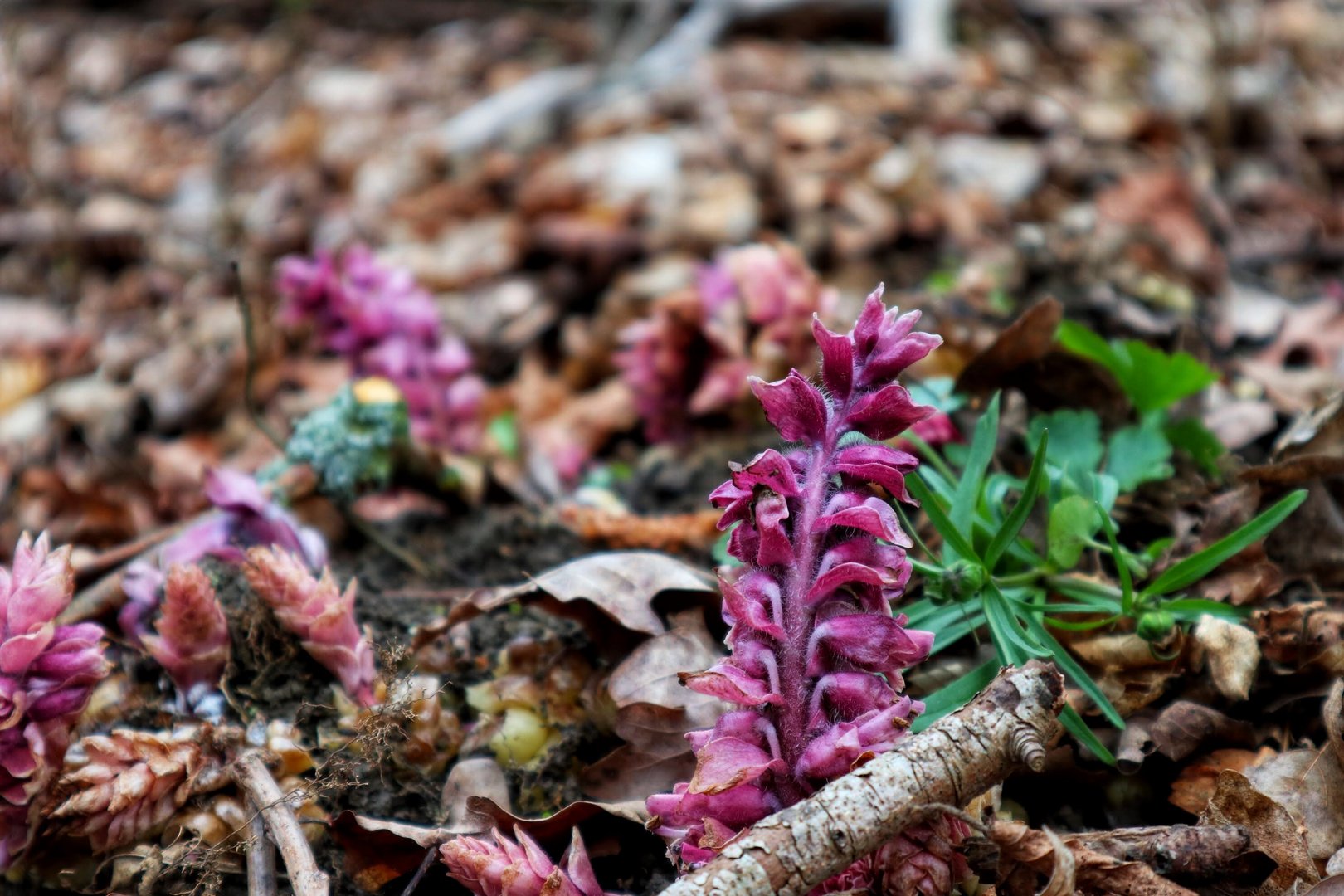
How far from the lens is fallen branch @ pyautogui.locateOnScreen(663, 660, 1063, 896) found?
113cm

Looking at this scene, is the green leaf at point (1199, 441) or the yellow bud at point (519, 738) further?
the green leaf at point (1199, 441)

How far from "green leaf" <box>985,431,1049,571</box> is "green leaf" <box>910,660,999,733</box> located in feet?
0.49

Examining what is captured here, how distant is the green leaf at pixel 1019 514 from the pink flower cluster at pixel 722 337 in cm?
114

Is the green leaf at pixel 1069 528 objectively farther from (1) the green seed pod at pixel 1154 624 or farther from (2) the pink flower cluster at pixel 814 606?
(2) the pink flower cluster at pixel 814 606

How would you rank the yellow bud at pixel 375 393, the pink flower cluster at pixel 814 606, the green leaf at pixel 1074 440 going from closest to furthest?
the pink flower cluster at pixel 814 606, the green leaf at pixel 1074 440, the yellow bud at pixel 375 393

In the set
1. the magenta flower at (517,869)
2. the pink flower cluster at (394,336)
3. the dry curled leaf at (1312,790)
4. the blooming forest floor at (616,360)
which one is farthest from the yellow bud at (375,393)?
the dry curled leaf at (1312,790)

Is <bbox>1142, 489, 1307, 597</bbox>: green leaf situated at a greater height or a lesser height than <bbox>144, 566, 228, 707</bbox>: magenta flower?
greater

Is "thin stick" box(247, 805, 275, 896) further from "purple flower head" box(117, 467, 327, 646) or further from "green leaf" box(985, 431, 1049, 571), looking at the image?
"green leaf" box(985, 431, 1049, 571)

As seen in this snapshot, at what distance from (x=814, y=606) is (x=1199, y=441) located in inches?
38.8

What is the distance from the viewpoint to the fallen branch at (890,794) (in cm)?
113

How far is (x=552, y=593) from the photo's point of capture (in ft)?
5.41

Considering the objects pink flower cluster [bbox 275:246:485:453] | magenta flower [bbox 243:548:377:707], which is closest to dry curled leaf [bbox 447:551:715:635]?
magenta flower [bbox 243:548:377:707]

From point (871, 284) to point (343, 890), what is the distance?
2.32 meters

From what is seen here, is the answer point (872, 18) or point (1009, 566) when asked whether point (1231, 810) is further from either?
point (872, 18)
